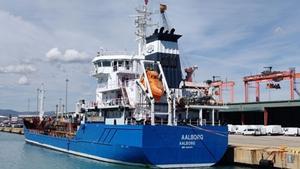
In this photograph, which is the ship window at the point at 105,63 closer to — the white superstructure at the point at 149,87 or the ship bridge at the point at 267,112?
→ the white superstructure at the point at 149,87

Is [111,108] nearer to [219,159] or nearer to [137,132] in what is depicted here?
[137,132]

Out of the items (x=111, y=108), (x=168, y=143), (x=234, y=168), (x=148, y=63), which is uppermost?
(x=148, y=63)

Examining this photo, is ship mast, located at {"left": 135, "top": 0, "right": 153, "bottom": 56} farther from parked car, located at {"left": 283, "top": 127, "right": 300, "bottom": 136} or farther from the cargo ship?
parked car, located at {"left": 283, "top": 127, "right": 300, "bottom": 136}

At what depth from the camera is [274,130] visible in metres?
48.2

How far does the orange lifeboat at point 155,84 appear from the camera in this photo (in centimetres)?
2591

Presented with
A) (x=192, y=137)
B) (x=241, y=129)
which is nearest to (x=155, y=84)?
(x=192, y=137)

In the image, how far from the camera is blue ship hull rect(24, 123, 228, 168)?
2403 cm

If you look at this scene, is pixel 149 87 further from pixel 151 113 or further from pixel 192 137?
pixel 192 137

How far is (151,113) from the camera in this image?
24984 millimetres

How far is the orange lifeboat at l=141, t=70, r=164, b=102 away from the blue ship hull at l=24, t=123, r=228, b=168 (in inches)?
95.7

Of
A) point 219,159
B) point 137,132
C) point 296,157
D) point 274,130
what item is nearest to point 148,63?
Result: point 137,132

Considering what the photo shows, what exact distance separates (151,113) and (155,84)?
6.91 feet

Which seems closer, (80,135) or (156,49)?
(156,49)

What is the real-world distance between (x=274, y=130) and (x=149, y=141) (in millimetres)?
28176
